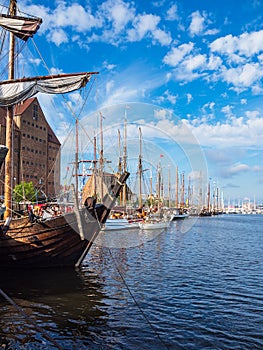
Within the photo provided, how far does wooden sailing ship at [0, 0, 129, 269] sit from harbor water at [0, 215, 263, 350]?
92 cm

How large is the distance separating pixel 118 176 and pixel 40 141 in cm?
7259

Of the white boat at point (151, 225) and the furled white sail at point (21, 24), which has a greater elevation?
the furled white sail at point (21, 24)

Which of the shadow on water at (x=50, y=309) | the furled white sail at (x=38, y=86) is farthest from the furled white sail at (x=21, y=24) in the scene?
the shadow on water at (x=50, y=309)

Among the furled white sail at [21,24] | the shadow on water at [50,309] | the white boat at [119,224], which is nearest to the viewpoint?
the shadow on water at [50,309]

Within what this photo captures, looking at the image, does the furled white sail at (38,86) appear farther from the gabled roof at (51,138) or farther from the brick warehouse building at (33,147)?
the gabled roof at (51,138)

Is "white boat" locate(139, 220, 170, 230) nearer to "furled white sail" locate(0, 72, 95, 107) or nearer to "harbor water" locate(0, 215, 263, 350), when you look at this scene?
"harbor water" locate(0, 215, 263, 350)

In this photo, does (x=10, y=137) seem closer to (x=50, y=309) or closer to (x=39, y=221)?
(x=39, y=221)

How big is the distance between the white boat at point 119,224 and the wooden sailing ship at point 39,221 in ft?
91.0

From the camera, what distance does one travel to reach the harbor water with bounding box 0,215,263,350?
10.0 meters

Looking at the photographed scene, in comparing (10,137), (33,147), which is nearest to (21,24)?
(10,137)

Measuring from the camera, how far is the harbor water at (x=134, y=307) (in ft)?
32.9

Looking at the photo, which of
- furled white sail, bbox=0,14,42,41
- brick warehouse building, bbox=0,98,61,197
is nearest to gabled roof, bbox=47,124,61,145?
brick warehouse building, bbox=0,98,61,197

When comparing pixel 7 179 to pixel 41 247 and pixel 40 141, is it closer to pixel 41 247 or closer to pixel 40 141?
pixel 41 247

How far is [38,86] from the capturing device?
2112 centimetres
